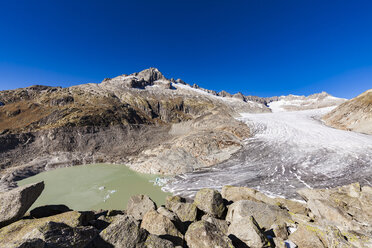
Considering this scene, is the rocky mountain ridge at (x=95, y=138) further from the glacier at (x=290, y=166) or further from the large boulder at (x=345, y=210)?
the large boulder at (x=345, y=210)

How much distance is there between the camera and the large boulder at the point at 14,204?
522 cm

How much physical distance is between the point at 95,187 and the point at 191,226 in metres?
15.1

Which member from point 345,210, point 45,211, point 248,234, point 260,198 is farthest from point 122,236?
point 345,210

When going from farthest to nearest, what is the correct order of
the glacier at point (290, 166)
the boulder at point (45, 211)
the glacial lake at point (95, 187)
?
the glacier at point (290, 166)
the glacial lake at point (95, 187)
the boulder at point (45, 211)

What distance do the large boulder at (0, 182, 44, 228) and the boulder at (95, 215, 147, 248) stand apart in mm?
4047

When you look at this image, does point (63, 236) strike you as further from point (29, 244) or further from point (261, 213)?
point (261, 213)

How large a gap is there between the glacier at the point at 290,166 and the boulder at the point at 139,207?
20.9 feet

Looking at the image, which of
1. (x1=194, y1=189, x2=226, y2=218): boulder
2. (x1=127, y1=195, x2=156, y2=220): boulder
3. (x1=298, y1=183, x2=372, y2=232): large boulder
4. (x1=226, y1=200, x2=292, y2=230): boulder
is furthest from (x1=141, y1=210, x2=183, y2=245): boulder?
(x1=298, y1=183, x2=372, y2=232): large boulder

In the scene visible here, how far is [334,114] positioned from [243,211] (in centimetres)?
4595

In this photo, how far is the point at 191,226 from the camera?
504 centimetres

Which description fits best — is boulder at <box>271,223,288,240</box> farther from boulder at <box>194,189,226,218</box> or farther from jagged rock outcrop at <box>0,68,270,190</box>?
jagged rock outcrop at <box>0,68,270,190</box>

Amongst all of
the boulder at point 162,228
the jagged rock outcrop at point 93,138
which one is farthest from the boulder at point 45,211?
the jagged rock outcrop at point 93,138

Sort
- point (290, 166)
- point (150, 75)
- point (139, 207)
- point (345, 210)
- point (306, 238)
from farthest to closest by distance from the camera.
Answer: point (150, 75) → point (290, 166) → point (139, 207) → point (345, 210) → point (306, 238)

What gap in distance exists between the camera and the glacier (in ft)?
46.4
